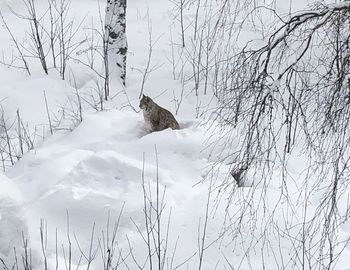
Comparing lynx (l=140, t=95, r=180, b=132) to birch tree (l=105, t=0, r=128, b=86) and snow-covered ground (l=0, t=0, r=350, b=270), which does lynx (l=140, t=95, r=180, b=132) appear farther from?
birch tree (l=105, t=0, r=128, b=86)

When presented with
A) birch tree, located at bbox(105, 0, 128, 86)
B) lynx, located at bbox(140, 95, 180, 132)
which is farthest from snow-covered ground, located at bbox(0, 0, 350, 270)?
birch tree, located at bbox(105, 0, 128, 86)

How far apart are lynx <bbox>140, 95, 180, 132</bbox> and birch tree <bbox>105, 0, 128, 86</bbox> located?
2.64 metres

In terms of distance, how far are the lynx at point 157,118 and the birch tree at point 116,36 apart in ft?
8.66

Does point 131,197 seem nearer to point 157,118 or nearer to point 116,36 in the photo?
point 157,118

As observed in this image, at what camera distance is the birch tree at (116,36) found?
29.2ft

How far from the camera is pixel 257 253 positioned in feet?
15.0

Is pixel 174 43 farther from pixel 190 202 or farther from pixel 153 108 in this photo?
pixel 190 202

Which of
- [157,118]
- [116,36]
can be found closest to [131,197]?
[157,118]

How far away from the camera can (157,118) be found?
6664 mm

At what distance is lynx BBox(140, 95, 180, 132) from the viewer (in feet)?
21.8

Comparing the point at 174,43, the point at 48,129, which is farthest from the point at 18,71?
the point at 174,43

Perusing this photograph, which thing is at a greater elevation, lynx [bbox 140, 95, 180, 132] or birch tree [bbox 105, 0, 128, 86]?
birch tree [bbox 105, 0, 128, 86]

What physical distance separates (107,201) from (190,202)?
86 cm

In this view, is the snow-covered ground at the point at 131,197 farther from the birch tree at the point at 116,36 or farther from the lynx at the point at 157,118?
the birch tree at the point at 116,36
